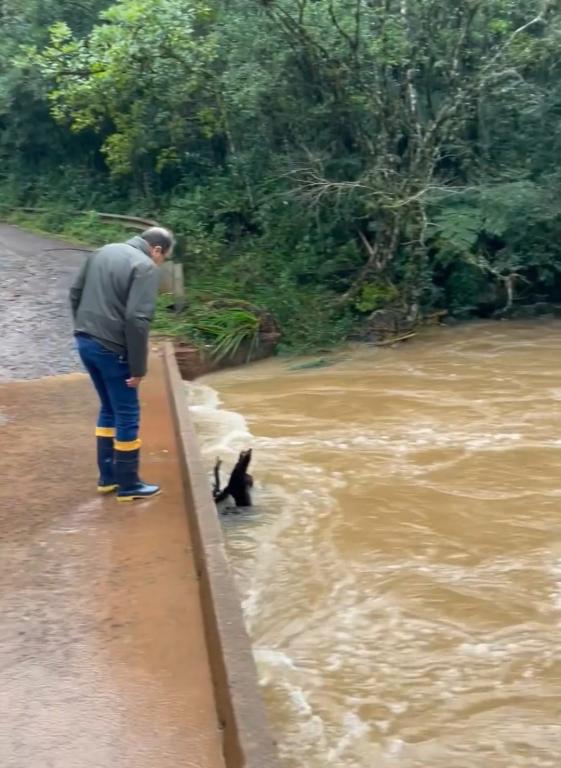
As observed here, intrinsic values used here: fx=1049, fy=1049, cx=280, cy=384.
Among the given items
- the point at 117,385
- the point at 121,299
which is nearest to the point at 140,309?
the point at 121,299

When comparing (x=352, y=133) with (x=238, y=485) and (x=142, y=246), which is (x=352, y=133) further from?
(x=142, y=246)

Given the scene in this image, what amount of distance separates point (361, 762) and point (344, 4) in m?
14.7

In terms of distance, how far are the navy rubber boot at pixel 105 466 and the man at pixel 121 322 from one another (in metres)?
0.16

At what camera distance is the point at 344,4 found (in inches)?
678

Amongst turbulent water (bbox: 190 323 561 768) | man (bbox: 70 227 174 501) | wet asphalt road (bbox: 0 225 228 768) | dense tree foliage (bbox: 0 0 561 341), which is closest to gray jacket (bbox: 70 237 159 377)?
man (bbox: 70 227 174 501)

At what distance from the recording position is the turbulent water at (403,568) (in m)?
5.23

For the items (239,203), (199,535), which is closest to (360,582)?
(199,535)

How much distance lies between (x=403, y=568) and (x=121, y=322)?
100 inches

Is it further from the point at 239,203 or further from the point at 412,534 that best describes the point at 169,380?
the point at 239,203

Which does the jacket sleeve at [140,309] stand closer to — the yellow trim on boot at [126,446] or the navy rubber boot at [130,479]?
the yellow trim on boot at [126,446]

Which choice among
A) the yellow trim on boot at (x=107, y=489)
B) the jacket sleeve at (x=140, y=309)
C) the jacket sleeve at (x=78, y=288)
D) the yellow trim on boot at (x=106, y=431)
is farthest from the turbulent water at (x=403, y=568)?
the jacket sleeve at (x=78, y=288)

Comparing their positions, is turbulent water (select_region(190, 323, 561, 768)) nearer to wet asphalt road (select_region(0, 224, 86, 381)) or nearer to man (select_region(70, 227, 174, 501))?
man (select_region(70, 227, 174, 501))

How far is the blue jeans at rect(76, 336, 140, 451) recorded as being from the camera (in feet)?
→ 21.9

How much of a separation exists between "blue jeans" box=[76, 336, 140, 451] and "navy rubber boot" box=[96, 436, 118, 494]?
25cm
